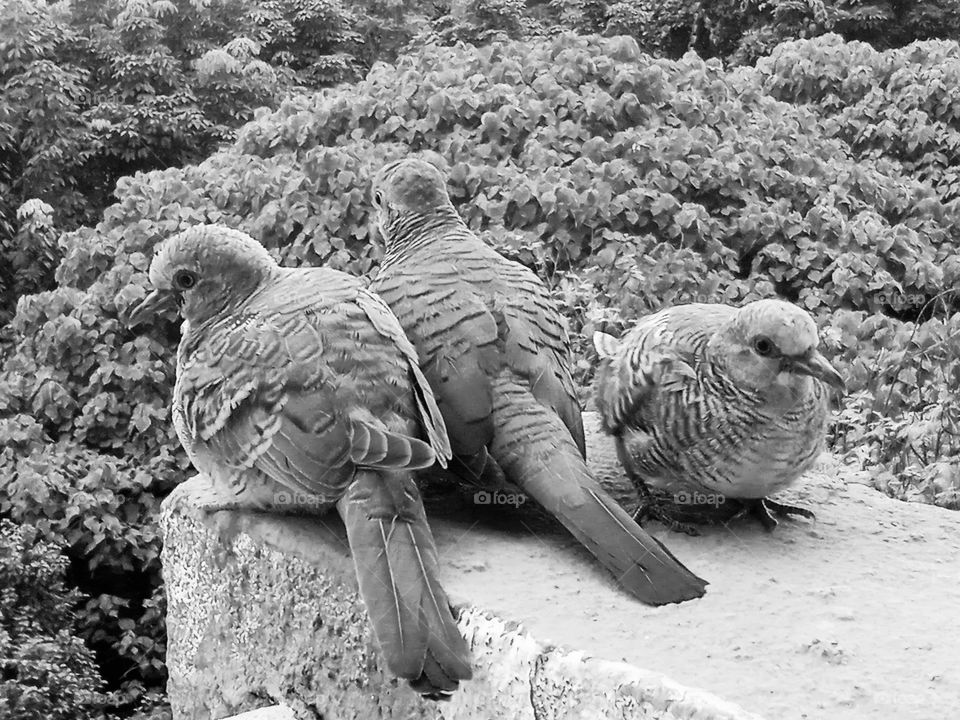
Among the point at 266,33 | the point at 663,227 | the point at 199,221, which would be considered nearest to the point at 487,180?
the point at 663,227

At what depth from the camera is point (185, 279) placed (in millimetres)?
2572

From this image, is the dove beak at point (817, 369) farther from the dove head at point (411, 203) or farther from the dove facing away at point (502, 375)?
the dove head at point (411, 203)

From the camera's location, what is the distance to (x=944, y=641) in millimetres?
2027

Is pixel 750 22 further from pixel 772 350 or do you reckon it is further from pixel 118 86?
pixel 772 350

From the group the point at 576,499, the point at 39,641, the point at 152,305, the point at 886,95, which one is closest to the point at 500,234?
the point at 152,305

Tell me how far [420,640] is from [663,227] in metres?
3.89

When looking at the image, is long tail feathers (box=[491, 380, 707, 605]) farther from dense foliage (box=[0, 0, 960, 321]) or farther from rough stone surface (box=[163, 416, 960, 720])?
dense foliage (box=[0, 0, 960, 321])

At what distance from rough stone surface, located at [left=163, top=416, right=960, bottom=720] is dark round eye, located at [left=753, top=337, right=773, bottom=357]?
48cm

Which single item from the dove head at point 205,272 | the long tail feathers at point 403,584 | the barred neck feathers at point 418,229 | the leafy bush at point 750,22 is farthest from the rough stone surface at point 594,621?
the leafy bush at point 750,22

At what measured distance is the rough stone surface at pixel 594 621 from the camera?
6.15 feet

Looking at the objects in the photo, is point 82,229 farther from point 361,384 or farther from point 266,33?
point 266,33

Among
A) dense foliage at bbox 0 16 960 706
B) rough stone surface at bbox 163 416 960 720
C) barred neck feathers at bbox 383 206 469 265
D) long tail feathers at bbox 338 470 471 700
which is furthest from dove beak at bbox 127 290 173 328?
dense foliage at bbox 0 16 960 706

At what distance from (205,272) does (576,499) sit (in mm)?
1057

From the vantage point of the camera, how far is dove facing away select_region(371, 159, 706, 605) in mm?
2230
